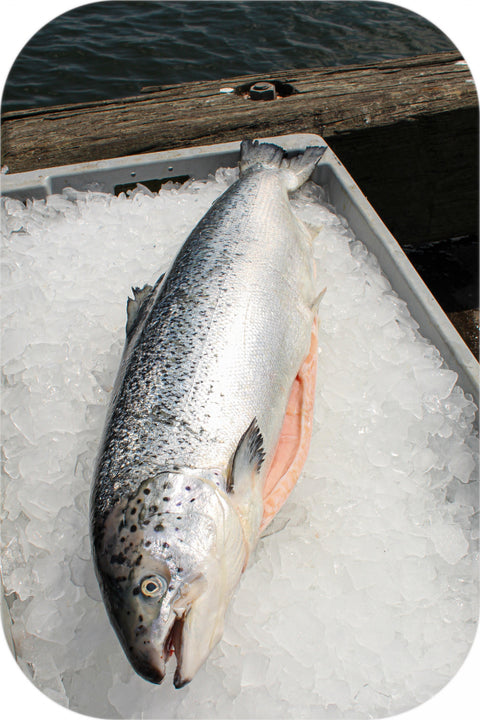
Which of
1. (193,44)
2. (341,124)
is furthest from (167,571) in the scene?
(193,44)

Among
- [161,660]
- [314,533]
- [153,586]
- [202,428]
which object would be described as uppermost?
[202,428]

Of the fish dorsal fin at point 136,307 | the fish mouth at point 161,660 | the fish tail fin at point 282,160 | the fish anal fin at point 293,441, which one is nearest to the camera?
the fish mouth at point 161,660

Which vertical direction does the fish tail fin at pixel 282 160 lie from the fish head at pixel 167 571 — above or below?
above

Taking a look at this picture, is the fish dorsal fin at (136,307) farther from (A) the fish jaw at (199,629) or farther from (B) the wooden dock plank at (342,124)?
(B) the wooden dock plank at (342,124)

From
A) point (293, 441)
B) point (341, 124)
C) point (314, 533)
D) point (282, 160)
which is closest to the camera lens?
point (314, 533)

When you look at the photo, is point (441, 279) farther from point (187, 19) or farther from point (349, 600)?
point (187, 19)

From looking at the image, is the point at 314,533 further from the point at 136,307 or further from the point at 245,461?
the point at 136,307

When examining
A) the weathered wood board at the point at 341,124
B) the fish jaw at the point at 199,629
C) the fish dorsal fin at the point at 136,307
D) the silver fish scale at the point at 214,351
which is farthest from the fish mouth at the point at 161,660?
the weathered wood board at the point at 341,124

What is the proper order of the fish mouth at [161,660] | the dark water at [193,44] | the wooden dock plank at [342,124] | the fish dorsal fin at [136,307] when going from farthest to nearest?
the dark water at [193,44] → the wooden dock plank at [342,124] → the fish dorsal fin at [136,307] → the fish mouth at [161,660]
